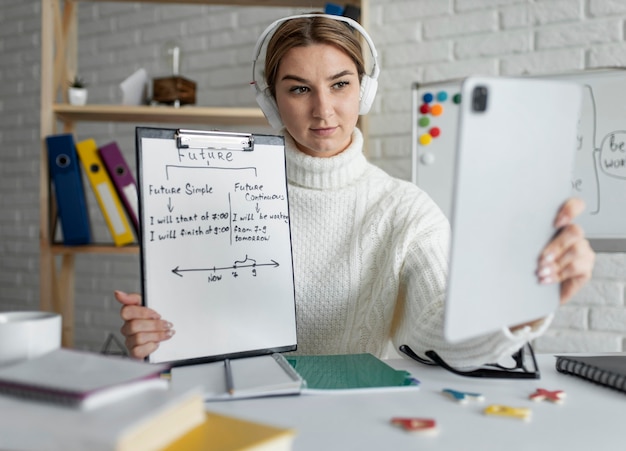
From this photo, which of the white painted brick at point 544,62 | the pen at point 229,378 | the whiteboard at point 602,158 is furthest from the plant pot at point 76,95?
the pen at point 229,378

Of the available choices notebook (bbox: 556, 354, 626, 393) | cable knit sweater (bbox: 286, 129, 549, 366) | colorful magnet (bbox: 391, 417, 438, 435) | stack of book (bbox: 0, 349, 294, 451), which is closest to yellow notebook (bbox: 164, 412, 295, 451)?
stack of book (bbox: 0, 349, 294, 451)

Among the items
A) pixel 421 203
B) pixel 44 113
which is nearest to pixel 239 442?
pixel 421 203

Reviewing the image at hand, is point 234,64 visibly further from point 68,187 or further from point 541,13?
point 541,13

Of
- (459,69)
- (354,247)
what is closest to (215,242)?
(354,247)

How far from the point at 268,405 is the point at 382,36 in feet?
6.42

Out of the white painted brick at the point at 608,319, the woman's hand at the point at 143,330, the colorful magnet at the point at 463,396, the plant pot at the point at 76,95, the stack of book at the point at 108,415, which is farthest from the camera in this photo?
the plant pot at the point at 76,95

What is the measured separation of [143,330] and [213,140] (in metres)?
0.33

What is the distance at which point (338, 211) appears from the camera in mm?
1354

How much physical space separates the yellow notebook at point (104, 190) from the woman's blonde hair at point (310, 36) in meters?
1.06

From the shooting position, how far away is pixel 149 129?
95cm

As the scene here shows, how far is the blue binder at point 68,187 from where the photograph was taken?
6.99 feet

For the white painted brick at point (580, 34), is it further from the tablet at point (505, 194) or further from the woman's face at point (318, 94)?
the tablet at point (505, 194)

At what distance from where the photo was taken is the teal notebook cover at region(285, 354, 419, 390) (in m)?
0.79

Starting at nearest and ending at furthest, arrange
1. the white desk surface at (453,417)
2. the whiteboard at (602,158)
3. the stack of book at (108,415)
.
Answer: the stack of book at (108,415) < the white desk surface at (453,417) < the whiteboard at (602,158)
